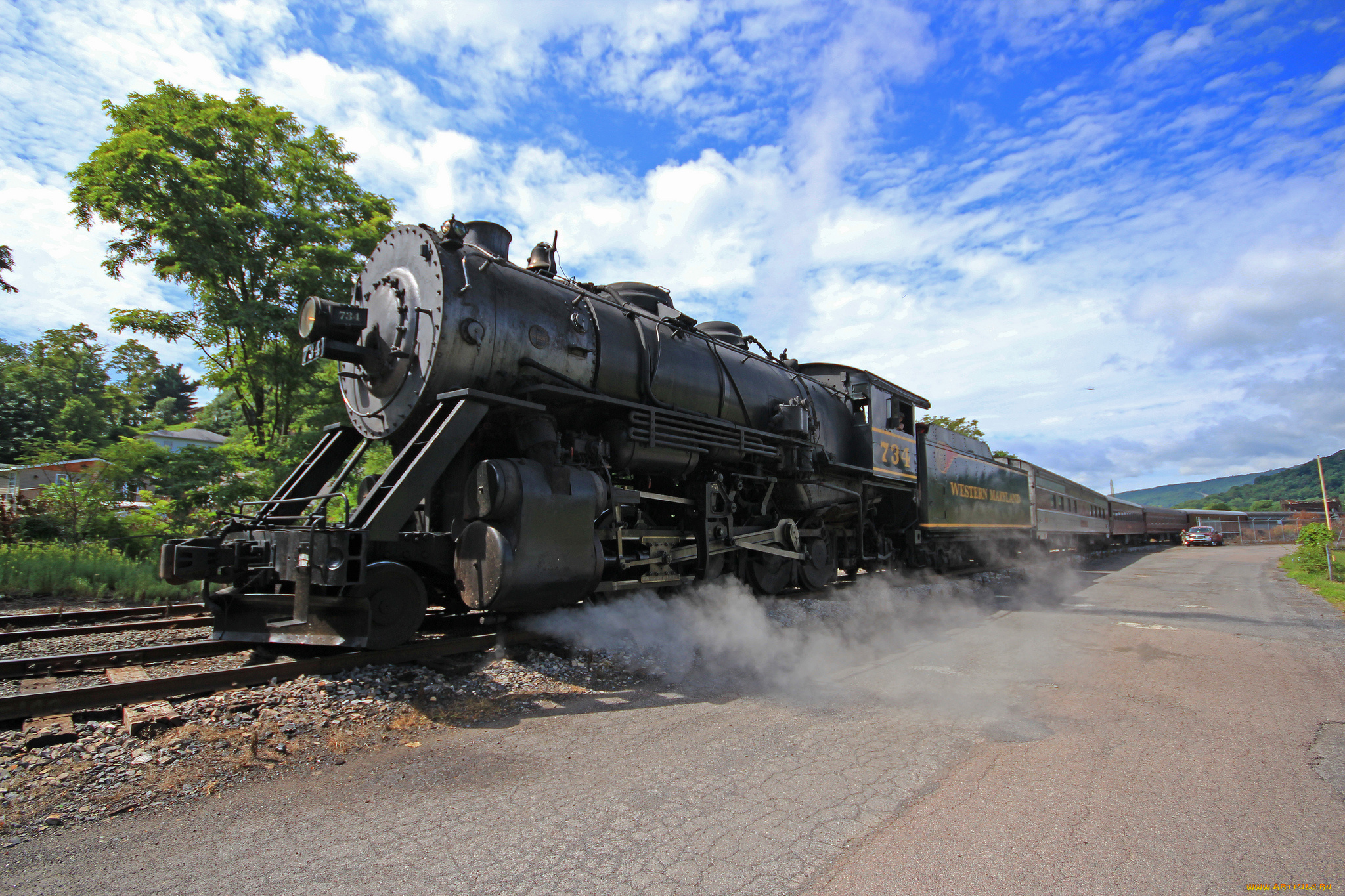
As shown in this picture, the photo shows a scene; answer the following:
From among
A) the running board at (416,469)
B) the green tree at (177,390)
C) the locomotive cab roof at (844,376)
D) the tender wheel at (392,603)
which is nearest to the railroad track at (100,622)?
the tender wheel at (392,603)

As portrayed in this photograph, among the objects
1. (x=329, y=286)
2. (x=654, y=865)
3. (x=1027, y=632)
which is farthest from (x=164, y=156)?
(x=1027, y=632)

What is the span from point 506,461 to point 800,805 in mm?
2996

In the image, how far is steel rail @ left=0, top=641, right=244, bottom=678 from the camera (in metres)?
4.46

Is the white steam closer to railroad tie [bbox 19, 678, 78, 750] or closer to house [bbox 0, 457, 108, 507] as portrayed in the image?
railroad tie [bbox 19, 678, 78, 750]

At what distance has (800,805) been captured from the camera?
292cm

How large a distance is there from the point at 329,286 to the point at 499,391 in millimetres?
9751

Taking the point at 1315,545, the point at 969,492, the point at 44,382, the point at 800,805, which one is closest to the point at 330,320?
the point at 800,805

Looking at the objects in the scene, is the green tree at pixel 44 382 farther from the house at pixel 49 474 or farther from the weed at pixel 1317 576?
the weed at pixel 1317 576

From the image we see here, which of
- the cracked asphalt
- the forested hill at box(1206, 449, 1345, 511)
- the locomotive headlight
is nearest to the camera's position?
the cracked asphalt

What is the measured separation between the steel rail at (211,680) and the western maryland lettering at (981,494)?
1046cm

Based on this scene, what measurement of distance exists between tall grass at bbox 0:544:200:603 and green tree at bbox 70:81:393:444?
4.36m

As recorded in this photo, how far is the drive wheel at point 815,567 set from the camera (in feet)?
30.9

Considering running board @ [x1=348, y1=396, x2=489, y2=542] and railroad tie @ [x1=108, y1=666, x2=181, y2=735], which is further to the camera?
running board @ [x1=348, y1=396, x2=489, y2=542]

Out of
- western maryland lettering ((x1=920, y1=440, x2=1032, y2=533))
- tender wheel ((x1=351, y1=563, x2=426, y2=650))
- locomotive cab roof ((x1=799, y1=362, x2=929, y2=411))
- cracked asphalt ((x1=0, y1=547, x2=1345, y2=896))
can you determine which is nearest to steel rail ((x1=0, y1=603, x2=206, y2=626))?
tender wheel ((x1=351, y1=563, x2=426, y2=650))
